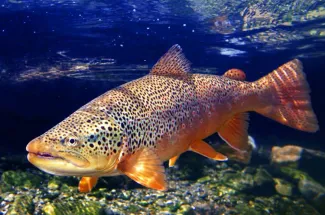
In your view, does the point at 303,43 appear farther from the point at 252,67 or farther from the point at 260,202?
the point at 260,202

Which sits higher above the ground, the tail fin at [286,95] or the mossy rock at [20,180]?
the tail fin at [286,95]

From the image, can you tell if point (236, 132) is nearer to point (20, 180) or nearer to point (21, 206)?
point (21, 206)

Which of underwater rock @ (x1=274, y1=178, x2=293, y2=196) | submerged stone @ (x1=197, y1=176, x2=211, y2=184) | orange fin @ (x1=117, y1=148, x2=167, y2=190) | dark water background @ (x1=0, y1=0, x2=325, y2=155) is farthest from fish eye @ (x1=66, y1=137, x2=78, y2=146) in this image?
dark water background @ (x1=0, y1=0, x2=325, y2=155)

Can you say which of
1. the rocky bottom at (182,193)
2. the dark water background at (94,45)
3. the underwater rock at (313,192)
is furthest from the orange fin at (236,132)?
the dark water background at (94,45)

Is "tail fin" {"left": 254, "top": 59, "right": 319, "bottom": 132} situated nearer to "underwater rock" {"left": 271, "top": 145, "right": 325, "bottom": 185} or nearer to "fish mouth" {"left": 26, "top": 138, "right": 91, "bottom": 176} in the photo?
"fish mouth" {"left": 26, "top": 138, "right": 91, "bottom": 176}

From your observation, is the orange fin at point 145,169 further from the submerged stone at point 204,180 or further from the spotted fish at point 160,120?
the submerged stone at point 204,180

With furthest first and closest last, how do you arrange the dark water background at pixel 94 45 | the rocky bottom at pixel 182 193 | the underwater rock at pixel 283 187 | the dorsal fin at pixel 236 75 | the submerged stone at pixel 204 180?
the dark water background at pixel 94 45 → the underwater rock at pixel 283 187 → the submerged stone at pixel 204 180 → the rocky bottom at pixel 182 193 → the dorsal fin at pixel 236 75
